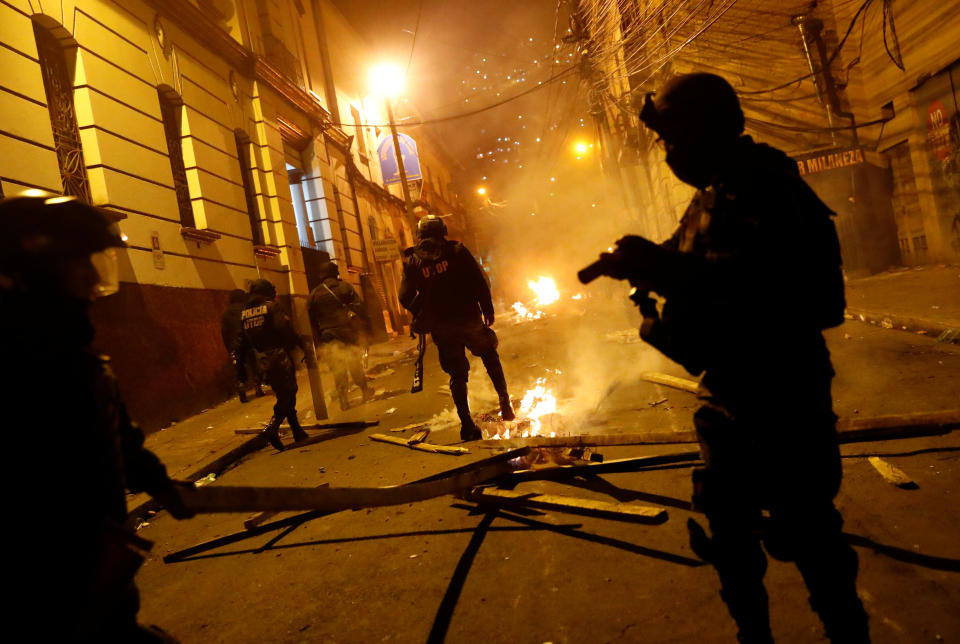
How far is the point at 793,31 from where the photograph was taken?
1450 centimetres

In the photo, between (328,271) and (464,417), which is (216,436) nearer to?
(328,271)

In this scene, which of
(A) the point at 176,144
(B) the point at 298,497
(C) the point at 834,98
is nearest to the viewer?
(B) the point at 298,497

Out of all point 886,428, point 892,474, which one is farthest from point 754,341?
point 886,428

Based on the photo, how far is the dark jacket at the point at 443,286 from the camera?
548cm

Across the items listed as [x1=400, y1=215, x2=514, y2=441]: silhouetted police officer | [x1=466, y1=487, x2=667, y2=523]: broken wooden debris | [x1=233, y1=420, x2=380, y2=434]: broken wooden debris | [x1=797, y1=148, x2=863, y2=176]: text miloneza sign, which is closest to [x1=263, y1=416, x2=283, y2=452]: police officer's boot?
[x1=233, y1=420, x2=380, y2=434]: broken wooden debris

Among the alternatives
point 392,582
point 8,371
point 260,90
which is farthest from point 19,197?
point 260,90

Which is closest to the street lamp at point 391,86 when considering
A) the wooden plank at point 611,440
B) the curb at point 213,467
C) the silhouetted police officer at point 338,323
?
the silhouetted police officer at point 338,323

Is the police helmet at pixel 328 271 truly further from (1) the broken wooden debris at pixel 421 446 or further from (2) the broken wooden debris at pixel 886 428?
(2) the broken wooden debris at pixel 886 428

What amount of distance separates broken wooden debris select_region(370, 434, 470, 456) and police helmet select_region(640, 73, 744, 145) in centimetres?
355

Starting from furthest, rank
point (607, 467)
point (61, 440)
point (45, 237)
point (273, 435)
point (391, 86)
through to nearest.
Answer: point (391, 86) < point (273, 435) < point (607, 467) < point (45, 237) < point (61, 440)

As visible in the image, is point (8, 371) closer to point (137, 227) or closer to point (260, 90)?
point (137, 227)

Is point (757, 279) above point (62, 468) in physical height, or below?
above

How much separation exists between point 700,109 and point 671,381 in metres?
4.72

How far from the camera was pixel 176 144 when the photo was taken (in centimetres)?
1014
